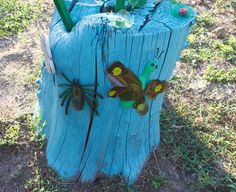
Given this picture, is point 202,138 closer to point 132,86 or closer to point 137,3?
point 132,86

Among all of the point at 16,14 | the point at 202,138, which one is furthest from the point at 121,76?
the point at 16,14

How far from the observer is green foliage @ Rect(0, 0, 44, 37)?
4062 mm

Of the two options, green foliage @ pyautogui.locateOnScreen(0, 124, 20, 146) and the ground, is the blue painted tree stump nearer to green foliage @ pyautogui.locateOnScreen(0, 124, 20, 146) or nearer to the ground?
the ground

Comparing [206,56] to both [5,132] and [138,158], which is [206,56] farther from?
[5,132]

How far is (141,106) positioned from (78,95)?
0.36 metres

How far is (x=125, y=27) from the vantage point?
6.76 ft

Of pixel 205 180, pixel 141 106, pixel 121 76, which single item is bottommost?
pixel 205 180

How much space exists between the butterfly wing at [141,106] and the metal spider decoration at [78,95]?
8.3 inches

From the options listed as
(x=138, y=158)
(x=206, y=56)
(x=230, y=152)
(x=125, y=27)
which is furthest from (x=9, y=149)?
(x=206, y=56)

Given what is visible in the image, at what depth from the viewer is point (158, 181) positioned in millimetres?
2701

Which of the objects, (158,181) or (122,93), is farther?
(158,181)

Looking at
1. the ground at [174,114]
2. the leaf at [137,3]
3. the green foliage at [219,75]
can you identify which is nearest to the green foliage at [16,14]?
the ground at [174,114]

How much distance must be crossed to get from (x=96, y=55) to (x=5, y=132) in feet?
3.88

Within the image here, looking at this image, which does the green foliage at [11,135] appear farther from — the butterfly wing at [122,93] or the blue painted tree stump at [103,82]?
the butterfly wing at [122,93]
